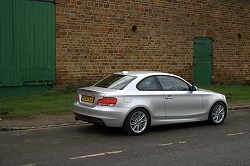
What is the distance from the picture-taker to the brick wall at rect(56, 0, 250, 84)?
15.4 m

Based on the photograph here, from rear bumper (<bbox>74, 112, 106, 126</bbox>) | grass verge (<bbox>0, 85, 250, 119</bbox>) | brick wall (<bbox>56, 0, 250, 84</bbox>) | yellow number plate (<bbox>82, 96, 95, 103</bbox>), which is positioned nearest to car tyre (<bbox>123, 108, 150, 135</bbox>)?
rear bumper (<bbox>74, 112, 106, 126</bbox>)

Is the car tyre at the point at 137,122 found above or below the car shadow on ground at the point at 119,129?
above

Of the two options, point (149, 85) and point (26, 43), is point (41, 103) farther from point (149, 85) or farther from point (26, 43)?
point (149, 85)

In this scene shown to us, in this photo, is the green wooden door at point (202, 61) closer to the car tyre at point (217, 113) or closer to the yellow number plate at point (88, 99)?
the car tyre at point (217, 113)

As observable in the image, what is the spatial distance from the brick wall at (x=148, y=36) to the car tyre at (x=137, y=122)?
7.01 metres

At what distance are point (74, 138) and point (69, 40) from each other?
7.47m

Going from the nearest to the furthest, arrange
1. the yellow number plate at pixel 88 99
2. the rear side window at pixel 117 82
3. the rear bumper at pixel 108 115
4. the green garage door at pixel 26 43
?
the rear bumper at pixel 108 115, the yellow number plate at pixel 88 99, the rear side window at pixel 117 82, the green garage door at pixel 26 43

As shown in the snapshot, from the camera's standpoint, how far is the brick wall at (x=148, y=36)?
50.7 feet

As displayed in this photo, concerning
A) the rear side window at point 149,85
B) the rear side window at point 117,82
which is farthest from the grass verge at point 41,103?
the rear side window at point 149,85

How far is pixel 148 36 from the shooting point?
1781 centimetres

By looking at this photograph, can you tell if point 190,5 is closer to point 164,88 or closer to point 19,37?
point 19,37

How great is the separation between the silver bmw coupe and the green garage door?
210 inches

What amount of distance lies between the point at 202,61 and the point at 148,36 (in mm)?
4104

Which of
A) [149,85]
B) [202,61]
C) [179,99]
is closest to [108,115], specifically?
[149,85]
